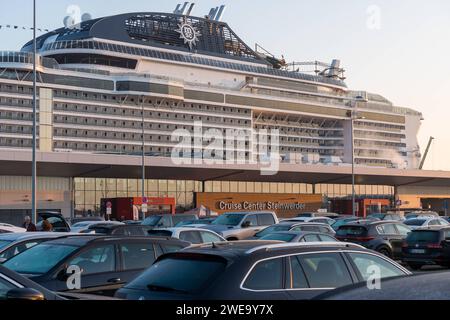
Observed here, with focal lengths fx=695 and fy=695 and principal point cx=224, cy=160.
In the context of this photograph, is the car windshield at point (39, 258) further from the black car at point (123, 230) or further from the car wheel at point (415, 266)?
the car wheel at point (415, 266)

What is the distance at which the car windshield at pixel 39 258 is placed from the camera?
912 centimetres

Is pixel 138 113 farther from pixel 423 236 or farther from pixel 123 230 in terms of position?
pixel 123 230

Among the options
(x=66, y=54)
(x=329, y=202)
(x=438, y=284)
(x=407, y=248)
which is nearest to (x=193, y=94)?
(x=66, y=54)

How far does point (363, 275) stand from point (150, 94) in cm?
7302

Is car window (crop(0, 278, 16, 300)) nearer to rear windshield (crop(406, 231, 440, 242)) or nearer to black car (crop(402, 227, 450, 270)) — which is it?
black car (crop(402, 227, 450, 270))

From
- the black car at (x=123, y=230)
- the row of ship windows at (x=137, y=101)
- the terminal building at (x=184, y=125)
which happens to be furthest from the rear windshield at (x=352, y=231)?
the row of ship windows at (x=137, y=101)

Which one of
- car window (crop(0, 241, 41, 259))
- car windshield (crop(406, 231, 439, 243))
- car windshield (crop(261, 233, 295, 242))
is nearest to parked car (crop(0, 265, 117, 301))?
car window (crop(0, 241, 41, 259))

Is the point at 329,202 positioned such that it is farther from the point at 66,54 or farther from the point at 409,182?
the point at 66,54

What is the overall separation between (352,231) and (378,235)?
0.77 m

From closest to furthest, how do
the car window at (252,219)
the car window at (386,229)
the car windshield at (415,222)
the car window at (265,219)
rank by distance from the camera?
the car window at (386,229)
the car window at (252,219)
the car window at (265,219)
the car windshield at (415,222)

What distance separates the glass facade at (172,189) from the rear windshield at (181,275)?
60.5 m

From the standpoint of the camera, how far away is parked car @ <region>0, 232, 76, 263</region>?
11.1 metres

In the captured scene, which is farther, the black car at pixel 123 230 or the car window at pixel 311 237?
the black car at pixel 123 230

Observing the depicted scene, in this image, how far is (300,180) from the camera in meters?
80.0
